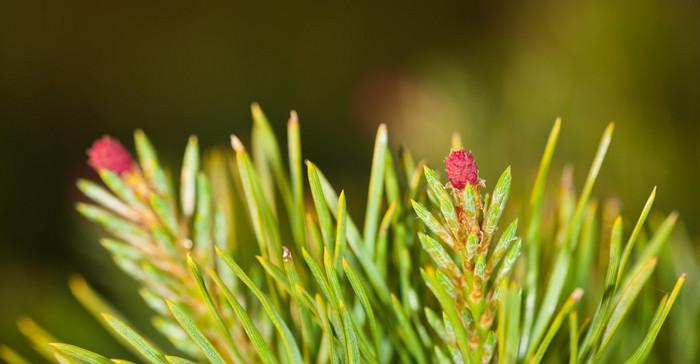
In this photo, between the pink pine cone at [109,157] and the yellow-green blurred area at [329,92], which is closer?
the pink pine cone at [109,157]

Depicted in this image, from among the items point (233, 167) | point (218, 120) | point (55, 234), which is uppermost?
point (218, 120)

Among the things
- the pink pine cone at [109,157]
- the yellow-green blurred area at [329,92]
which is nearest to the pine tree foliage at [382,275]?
the pink pine cone at [109,157]

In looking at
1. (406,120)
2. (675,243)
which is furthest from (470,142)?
(675,243)

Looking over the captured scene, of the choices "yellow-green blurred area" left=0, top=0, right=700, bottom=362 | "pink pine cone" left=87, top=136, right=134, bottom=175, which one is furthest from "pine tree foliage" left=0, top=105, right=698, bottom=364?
"yellow-green blurred area" left=0, top=0, right=700, bottom=362

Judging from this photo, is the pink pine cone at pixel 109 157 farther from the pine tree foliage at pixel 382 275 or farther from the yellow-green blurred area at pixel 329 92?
the yellow-green blurred area at pixel 329 92

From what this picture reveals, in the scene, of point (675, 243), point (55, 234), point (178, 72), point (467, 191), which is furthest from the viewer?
point (178, 72)

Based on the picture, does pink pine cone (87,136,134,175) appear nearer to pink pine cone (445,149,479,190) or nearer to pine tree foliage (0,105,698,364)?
pine tree foliage (0,105,698,364)

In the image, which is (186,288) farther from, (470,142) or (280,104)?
(280,104)
